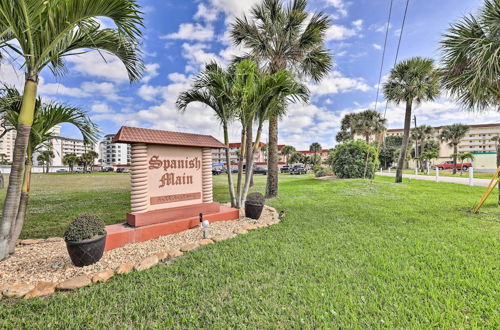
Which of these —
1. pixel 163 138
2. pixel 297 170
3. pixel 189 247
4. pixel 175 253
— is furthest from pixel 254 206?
pixel 297 170

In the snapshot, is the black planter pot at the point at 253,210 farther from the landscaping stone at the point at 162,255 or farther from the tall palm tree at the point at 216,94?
the landscaping stone at the point at 162,255

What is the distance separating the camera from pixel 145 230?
166 inches

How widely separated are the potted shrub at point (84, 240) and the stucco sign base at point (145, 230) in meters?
0.55

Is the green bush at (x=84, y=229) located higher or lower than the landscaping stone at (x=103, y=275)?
higher

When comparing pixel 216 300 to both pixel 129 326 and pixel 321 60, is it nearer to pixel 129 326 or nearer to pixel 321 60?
pixel 129 326

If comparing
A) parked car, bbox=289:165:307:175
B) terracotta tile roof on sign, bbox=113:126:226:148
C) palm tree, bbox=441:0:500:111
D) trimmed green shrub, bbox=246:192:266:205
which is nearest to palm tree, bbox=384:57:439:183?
palm tree, bbox=441:0:500:111

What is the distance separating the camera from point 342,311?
2197 mm

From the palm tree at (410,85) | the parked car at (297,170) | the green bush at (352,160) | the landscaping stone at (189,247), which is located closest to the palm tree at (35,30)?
the landscaping stone at (189,247)

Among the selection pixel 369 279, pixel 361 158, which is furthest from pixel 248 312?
pixel 361 158

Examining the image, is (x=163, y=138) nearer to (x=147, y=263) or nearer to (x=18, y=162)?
(x=18, y=162)

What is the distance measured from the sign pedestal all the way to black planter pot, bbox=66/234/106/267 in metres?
0.56

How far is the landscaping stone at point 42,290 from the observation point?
2438 mm

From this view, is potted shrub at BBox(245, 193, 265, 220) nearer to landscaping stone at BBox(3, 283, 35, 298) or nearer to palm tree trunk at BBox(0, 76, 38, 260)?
landscaping stone at BBox(3, 283, 35, 298)

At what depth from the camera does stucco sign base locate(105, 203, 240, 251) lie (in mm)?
3805
